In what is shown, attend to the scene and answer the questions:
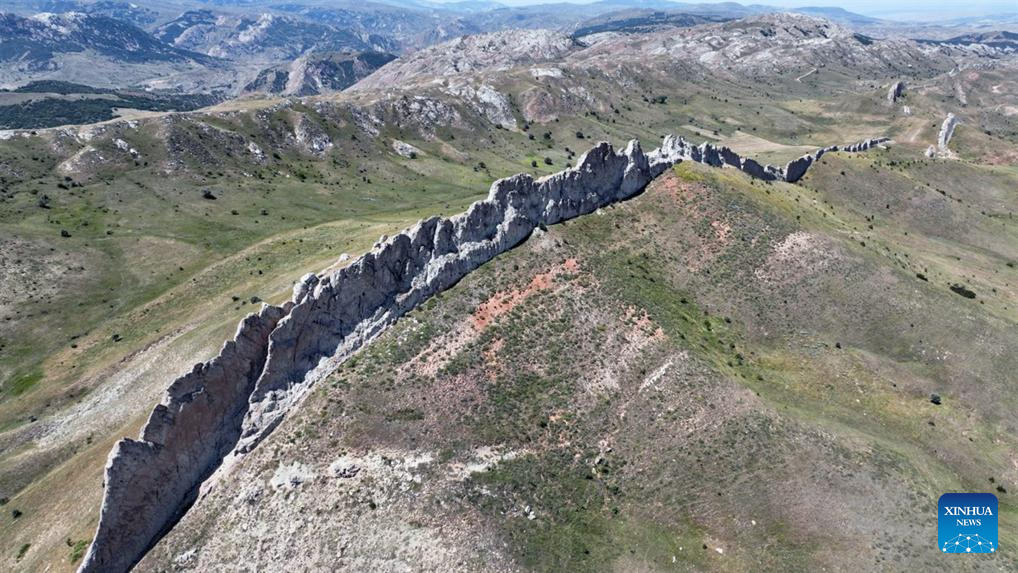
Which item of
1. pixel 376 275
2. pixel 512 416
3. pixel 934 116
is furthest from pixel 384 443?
pixel 934 116

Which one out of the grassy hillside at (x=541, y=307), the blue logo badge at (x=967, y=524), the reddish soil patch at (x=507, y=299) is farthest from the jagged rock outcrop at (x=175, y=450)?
the blue logo badge at (x=967, y=524)

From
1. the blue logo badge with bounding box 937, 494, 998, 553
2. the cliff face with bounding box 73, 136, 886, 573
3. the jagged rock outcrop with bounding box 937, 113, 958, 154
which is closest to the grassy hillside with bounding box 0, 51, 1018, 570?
the blue logo badge with bounding box 937, 494, 998, 553

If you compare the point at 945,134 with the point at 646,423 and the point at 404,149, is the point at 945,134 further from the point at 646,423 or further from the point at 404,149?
the point at 646,423

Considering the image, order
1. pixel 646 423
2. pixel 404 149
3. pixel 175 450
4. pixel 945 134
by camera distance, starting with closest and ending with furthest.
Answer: pixel 175 450 → pixel 646 423 → pixel 945 134 → pixel 404 149

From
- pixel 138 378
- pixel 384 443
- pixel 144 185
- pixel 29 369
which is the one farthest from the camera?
pixel 144 185

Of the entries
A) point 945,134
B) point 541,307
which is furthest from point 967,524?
point 945,134

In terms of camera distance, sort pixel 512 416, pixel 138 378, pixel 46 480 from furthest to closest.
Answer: pixel 138 378 → pixel 46 480 → pixel 512 416

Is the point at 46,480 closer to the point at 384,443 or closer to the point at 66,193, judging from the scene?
the point at 384,443

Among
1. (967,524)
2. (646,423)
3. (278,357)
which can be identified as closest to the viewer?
(967,524)
